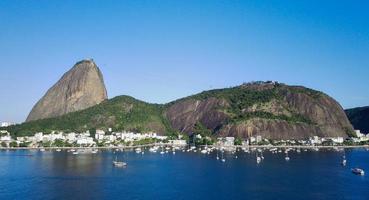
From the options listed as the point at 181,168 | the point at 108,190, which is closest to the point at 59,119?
the point at 181,168

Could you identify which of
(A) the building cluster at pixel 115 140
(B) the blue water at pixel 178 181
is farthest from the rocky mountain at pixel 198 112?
(B) the blue water at pixel 178 181

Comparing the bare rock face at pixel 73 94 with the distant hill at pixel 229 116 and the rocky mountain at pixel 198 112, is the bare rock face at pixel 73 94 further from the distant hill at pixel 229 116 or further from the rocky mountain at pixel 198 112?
the distant hill at pixel 229 116

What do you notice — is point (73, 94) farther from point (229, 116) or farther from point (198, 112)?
point (229, 116)

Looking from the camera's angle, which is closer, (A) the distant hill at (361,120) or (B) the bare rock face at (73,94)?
(B) the bare rock face at (73,94)

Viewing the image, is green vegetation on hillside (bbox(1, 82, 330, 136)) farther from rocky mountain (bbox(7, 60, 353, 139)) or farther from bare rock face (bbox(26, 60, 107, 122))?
bare rock face (bbox(26, 60, 107, 122))

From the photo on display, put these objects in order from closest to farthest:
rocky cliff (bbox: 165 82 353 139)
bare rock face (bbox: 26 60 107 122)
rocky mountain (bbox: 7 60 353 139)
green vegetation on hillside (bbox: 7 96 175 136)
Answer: green vegetation on hillside (bbox: 7 96 175 136)
rocky mountain (bbox: 7 60 353 139)
rocky cliff (bbox: 165 82 353 139)
bare rock face (bbox: 26 60 107 122)

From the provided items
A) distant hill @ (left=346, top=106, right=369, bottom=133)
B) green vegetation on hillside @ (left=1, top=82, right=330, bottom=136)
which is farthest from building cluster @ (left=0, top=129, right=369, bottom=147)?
distant hill @ (left=346, top=106, right=369, bottom=133)
